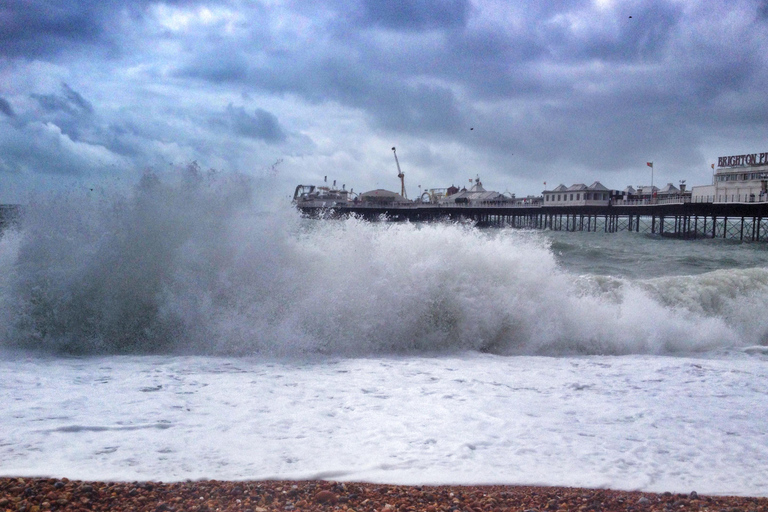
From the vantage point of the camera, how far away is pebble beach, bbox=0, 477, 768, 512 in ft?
9.19

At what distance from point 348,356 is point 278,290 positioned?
1473 mm

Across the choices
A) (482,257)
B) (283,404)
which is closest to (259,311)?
(283,404)

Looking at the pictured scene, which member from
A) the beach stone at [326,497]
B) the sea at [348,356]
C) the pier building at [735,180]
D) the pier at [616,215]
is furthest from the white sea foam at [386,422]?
the pier building at [735,180]

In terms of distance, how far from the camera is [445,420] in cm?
423

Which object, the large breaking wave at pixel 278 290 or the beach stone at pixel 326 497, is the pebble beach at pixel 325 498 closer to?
the beach stone at pixel 326 497

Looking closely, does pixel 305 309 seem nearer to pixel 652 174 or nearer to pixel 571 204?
pixel 571 204

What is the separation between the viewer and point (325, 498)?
115 inches

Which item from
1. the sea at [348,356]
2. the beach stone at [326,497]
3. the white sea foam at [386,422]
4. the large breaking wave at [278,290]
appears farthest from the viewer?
the large breaking wave at [278,290]

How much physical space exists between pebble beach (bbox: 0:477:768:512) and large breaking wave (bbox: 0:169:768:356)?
11.1 ft

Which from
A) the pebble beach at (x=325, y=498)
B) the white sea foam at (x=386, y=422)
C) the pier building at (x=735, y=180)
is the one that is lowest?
the white sea foam at (x=386, y=422)

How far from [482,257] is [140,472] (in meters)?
5.94

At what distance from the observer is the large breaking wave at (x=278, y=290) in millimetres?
6703

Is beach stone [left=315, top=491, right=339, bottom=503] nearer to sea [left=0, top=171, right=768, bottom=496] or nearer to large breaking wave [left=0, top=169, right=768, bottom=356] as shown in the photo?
sea [left=0, top=171, right=768, bottom=496]

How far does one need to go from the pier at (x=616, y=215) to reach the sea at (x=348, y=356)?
15494mm
